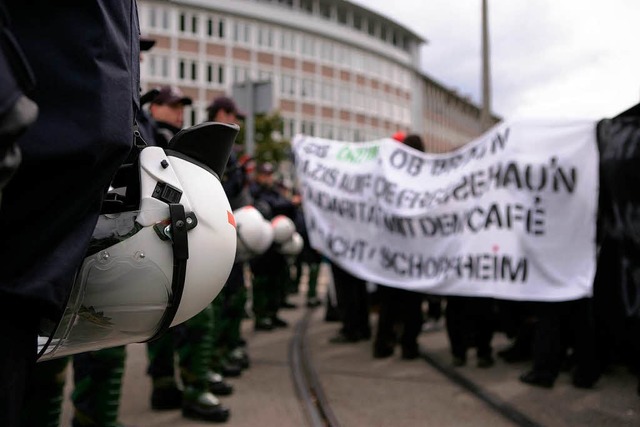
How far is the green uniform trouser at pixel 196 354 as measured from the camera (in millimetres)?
3906

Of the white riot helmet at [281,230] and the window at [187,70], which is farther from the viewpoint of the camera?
the window at [187,70]

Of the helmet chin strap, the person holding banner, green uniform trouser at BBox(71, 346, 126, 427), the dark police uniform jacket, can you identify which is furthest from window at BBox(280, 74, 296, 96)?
the dark police uniform jacket

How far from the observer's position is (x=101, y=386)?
2861mm

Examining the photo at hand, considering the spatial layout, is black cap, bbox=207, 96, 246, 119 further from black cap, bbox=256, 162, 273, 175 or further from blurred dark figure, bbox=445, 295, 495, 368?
black cap, bbox=256, 162, 273, 175

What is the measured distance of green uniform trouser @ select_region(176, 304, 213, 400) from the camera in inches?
154

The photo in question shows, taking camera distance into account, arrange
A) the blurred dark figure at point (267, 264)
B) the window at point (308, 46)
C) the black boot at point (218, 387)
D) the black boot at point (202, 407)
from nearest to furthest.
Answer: the black boot at point (202, 407) < the black boot at point (218, 387) < the blurred dark figure at point (267, 264) < the window at point (308, 46)

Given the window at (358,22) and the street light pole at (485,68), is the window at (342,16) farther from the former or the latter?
the street light pole at (485,68)

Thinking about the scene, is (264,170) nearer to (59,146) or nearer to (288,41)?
(59,146)

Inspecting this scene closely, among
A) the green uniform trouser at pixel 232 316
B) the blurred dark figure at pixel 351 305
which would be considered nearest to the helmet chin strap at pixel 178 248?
the green uniform trouser at pixel 232 316

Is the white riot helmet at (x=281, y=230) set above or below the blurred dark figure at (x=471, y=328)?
above

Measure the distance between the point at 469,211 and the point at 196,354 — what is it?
102 inches

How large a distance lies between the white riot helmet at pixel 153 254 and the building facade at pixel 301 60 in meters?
43.8

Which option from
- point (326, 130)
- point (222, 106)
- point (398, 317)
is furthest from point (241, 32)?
point (222, 106)

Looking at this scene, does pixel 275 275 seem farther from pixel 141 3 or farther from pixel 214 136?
pixel 141 3
